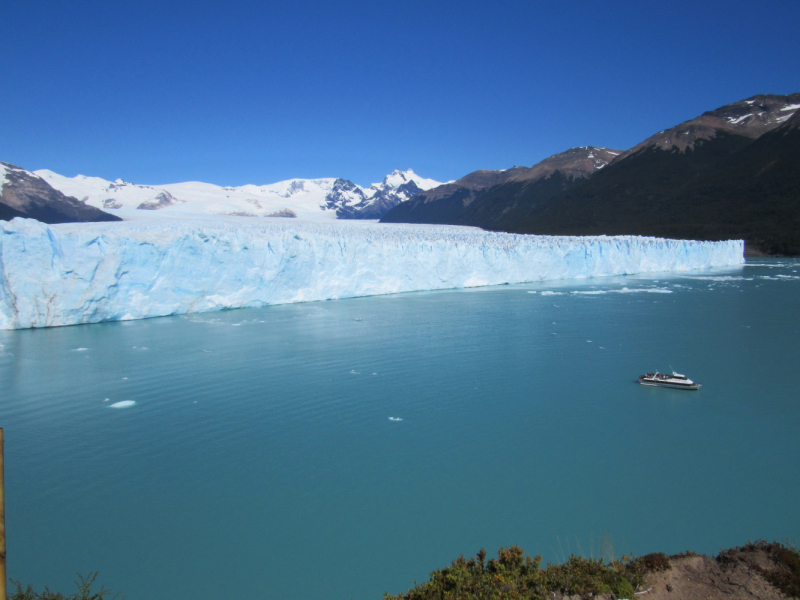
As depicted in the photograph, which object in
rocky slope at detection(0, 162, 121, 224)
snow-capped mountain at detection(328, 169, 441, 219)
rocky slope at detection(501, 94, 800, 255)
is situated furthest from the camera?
snow-capped mountain at detection(328, 169, 441, 219)

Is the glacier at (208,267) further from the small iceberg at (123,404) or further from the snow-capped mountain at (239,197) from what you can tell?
the snow-capped mountain at (239,197)

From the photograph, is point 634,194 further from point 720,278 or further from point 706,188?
point 720,278

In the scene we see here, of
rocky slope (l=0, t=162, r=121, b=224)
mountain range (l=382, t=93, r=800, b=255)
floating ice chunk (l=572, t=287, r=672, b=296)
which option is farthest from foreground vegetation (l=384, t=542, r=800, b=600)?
mountain range (l=382, t=93, r=800, b=255)

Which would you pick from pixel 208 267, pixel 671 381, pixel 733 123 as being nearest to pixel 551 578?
pixel 671 381

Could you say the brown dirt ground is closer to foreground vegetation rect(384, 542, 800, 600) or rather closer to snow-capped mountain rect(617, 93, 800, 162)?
foreground vegetation rect(384, 542, 800, 600)

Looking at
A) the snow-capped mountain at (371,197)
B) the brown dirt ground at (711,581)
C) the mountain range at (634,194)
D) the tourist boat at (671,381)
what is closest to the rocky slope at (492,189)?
the mountain range at (634,194)

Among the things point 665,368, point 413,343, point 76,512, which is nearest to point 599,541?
point 76,512

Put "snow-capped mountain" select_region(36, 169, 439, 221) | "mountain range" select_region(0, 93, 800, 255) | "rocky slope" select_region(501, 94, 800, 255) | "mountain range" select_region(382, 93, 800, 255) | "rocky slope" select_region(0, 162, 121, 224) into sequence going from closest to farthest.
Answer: "rocky slope" select_region(0, 162, 121, 224), "mountain range" select_region(0, 93, 800, 255), "rocky slope" select_region(501, 94, 800, 255), "mountain range" select_region(382, 93, 800, 255), "snow-capped mountain" select_region(36, 169, 439, 221)
